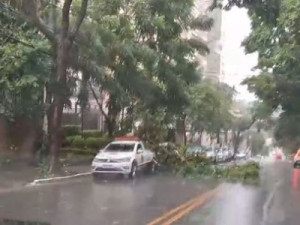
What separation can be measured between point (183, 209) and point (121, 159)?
10173mm

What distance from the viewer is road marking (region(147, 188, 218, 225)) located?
11834 millimetres

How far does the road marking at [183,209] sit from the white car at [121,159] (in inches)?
240

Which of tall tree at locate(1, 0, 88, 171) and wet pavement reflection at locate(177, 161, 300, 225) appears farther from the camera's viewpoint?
tall tree at locate(1, 0, 88, 171)

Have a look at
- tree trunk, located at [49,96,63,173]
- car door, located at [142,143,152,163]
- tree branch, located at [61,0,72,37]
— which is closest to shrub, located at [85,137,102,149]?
car door, located at [142,143,152,163]

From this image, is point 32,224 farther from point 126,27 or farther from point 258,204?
point 126,27

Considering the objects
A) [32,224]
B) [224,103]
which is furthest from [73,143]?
[224,103]

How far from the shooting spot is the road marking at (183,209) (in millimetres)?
11834

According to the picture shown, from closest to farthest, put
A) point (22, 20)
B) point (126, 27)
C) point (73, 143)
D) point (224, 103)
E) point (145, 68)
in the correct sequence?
point (22, 20)
point (126, 27)
point (145, 68)
point (73, 143)
point (224, 103)

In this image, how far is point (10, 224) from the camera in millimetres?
9750

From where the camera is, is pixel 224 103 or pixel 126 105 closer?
pixel 126 105

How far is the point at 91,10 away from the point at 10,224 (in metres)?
21.5

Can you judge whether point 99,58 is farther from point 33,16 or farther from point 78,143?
point 78,143

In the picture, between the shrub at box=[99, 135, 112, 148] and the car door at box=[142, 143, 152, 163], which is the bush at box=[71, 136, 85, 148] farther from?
the car door at box=[142, 143, 152, 163]

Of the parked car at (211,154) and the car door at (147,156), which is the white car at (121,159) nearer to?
the car door at (147,156)
